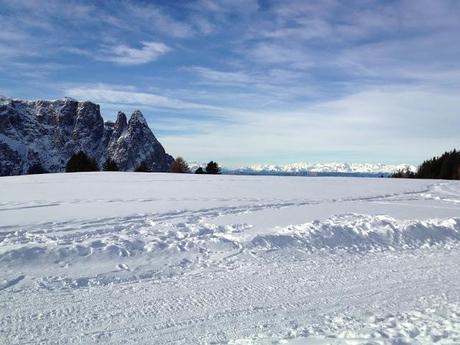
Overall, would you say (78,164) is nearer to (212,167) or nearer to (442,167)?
(212,167)

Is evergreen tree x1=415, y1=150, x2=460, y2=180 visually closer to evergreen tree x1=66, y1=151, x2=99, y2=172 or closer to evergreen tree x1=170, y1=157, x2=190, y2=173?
evergreen tree x1=170, y1=157, x2=190, y2=173

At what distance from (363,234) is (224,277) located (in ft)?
17.0

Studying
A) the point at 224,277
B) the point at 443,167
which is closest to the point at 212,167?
the point at 443,167

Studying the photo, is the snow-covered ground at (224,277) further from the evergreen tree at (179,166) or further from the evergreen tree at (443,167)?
the evergreen tree at (443,167)

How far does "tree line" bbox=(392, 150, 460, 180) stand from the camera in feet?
208

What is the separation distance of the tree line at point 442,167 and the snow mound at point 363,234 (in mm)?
56622

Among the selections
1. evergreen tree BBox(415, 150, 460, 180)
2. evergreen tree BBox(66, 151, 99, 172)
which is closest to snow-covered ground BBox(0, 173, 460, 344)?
evergreen tree BBox(66, 151, 99, 172)

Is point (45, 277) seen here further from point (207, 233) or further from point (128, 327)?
point (207, 233)

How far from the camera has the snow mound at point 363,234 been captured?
9453 millimetres

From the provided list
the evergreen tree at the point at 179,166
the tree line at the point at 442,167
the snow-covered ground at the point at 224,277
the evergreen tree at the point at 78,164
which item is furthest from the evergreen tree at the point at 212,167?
the snow-covered ground at the point at 224,277

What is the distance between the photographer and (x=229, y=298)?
5773 mm

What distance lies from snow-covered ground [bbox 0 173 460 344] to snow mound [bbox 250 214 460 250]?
1.4 inches

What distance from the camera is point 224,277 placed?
22.4ft

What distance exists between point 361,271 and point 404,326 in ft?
8.44
